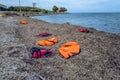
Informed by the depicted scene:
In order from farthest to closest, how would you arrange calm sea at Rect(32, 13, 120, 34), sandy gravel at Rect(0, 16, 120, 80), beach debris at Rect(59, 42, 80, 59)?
1. calm sea at Rect(32, 13, 120, 34)
2. beach debris at Rect(59, 42, 80, 59)
3. sandy gravel at Rect(0, 16, 120, 80)

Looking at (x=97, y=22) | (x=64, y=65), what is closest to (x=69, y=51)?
(x=64, y=65)

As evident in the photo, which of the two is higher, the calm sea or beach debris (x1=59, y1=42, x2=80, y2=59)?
beach debris (x1=59, y1=42, x2=80, y2=59)

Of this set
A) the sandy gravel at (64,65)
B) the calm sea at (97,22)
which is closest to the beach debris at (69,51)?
the sandy gravel at (64,65)

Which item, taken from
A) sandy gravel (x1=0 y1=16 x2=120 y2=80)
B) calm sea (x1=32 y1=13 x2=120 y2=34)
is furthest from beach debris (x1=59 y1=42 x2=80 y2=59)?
calm sea (x1=32 y1=13 x2=120 y2=34)

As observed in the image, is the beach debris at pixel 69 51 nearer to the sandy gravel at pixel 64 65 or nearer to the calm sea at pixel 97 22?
the sandy gravel at pixel 64 65

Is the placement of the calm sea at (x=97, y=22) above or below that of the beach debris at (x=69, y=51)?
below

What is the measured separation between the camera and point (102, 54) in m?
11.4

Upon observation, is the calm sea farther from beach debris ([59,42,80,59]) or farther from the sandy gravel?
the sandy gravel

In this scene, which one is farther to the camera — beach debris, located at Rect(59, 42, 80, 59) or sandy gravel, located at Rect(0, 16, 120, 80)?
beach debris, located at Rect(59, 42, 80, 59)

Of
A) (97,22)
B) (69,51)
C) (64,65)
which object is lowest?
(97,22)

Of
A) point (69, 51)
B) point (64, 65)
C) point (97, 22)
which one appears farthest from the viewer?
point (97, 22)

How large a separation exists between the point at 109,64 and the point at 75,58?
80.0 inches

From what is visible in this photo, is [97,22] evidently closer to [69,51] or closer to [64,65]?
[69,51]

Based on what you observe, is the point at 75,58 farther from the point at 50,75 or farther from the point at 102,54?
the point at 50,75
